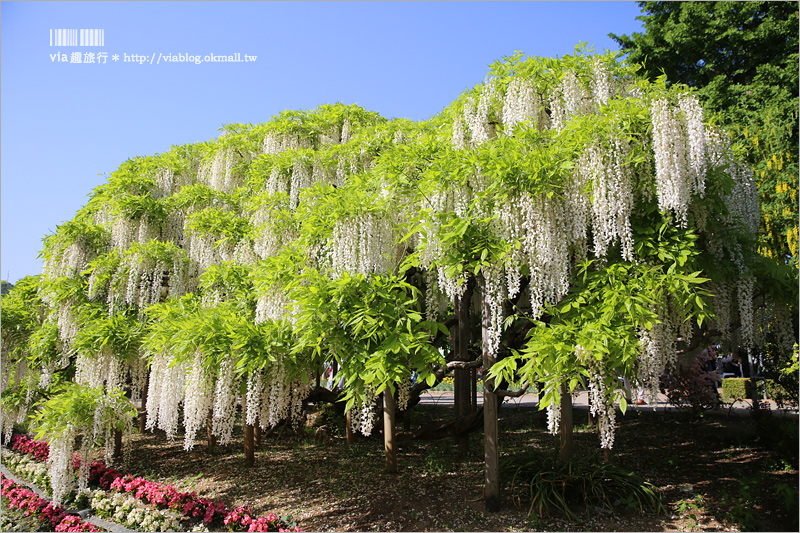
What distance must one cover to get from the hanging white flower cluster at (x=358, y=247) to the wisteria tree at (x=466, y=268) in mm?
26

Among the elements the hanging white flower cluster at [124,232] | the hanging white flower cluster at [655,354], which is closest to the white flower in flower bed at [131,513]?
the hanging white flower cluster at [124,232]

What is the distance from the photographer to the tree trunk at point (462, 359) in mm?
7664

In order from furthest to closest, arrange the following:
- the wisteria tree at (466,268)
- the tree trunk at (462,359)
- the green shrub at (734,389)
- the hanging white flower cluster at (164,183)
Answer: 1. the green shrub at (734,389)
2. the hanging white flower cluster at (164,183)
3. the tree trunk at (462,359)
4. the wisteria tree at (466,268)

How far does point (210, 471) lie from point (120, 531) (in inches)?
76.8

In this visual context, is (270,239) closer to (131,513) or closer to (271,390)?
(271,390)

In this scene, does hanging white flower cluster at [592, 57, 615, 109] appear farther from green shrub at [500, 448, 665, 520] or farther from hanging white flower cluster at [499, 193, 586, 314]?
green shrub at [500, 448, 665, 520]

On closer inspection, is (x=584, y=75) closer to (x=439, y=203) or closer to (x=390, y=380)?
(x=439, y=203)

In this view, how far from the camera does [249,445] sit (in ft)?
26.8

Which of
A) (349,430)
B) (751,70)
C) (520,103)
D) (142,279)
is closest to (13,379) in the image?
(142,279)

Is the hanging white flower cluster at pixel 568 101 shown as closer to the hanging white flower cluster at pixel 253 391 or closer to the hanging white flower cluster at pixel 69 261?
the hanging white flower cluster at pixel 253 391

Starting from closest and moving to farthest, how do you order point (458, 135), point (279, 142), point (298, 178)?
point (458, 135) < point (298, 178) < point (279, 142)

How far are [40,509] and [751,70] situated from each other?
18955 mm

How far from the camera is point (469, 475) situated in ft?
24.4

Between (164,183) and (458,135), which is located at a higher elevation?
(164,183)
